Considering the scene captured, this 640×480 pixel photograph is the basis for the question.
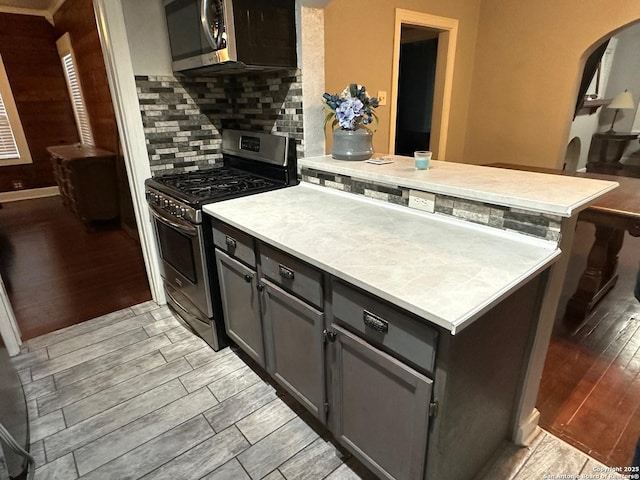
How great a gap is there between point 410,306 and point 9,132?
22.0 ft

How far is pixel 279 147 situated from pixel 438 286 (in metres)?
1.50

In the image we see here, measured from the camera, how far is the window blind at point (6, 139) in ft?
17.6

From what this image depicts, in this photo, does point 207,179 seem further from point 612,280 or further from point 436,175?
point 612,280

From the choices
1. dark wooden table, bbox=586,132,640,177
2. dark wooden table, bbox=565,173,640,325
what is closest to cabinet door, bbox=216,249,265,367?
dark wooden table, bbox=565,173,640,325

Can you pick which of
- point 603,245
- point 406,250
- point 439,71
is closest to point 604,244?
point 603,245

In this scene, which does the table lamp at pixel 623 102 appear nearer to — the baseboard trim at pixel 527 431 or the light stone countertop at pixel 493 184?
the light stone countertop at pixel 493 184

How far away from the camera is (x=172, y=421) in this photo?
1.75 m

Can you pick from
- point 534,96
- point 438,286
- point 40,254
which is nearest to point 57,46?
point 40,254

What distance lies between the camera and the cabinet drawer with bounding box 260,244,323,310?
1.36 m

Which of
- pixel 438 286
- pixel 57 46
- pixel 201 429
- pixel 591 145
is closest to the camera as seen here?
pixel 438 286

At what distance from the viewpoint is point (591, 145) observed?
6.48 m

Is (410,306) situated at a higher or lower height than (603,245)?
higher

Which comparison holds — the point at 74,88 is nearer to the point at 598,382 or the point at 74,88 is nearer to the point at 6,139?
the point at 6,139

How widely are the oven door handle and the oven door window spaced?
0.03 metres
